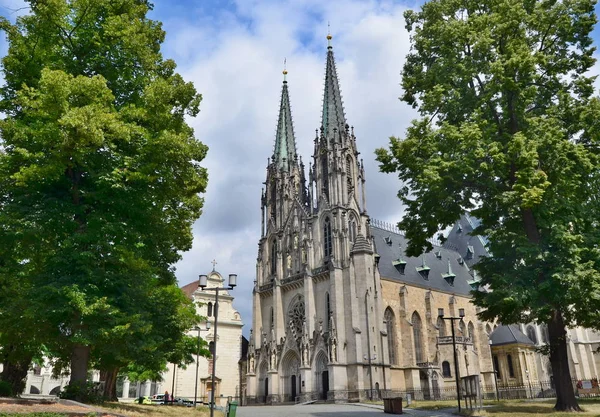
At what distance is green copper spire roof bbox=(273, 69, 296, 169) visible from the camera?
A: 5806 cm

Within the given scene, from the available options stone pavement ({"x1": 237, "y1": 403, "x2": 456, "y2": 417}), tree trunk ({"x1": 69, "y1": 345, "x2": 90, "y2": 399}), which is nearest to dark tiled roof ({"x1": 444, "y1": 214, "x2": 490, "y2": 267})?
stone pavement ({"x1": 237, "y1": 403, "x2": 456, "y2": 417})

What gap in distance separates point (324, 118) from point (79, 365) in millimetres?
42769

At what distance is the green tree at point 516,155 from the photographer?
1658 cm

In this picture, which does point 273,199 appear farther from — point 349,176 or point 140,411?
point 140,411

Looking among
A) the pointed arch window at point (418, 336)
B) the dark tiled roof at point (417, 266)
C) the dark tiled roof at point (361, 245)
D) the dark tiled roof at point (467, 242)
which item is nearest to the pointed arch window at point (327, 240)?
the dark tiled roof at point (361, 245)

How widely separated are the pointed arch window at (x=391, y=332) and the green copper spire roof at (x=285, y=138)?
19.9 metres

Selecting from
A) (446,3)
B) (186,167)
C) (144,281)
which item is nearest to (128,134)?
(186,167)

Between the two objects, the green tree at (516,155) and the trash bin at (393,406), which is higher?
the green tree at (516,155)

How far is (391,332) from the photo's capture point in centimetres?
4816

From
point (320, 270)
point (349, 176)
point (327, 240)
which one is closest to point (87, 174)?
point (320, 270)

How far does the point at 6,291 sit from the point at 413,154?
15.1m

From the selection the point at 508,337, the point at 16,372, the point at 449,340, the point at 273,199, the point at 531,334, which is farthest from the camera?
the point at 531,334

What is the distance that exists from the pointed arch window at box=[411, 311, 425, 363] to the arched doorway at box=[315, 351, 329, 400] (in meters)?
11.2

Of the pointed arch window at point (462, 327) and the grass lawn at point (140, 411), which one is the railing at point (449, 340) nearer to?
the pointed arch window at point (462, 327)
